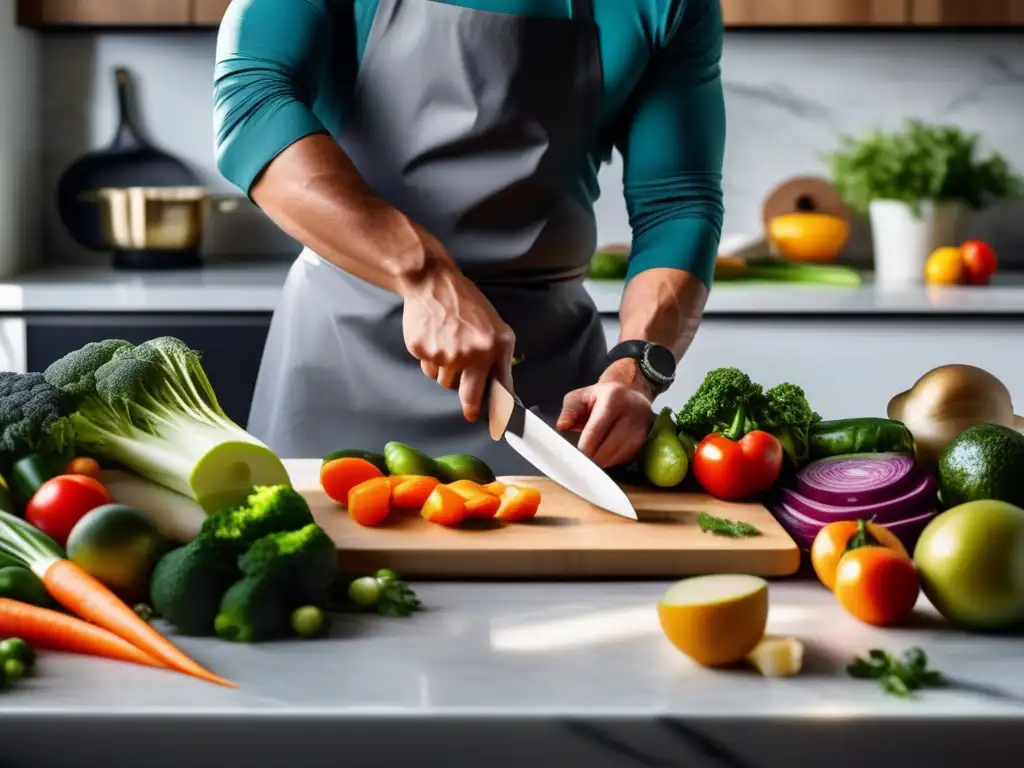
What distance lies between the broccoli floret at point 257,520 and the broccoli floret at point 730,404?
470mm

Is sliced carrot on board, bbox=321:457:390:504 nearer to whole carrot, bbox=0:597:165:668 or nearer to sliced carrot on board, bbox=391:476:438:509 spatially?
sliced carrot on board, bbox=391:476:438:509

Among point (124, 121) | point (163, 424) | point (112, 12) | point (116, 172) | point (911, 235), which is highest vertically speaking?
point (112, 12)

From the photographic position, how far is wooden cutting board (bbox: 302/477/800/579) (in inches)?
42.4

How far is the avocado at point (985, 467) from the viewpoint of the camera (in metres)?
1.08

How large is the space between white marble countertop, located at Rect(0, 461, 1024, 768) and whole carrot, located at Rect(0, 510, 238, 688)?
17 millimetres

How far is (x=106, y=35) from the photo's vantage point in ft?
10.3

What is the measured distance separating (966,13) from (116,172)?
211cm

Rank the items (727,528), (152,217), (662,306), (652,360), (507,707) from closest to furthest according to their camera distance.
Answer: (507,707) < (727,528) < (652,360) < (662,306) < (152,217)

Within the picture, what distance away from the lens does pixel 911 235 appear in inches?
115

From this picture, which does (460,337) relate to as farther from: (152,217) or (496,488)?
(152,217)

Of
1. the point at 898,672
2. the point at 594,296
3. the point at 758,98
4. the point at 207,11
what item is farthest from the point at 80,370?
the point at 758,98

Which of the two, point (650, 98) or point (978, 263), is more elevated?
point (650, 98)

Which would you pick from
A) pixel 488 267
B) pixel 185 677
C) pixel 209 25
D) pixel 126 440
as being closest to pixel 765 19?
pixel 209 25

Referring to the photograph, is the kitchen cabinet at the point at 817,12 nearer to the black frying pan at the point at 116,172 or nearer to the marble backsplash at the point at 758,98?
the marble backsplash at the point at 758,98
